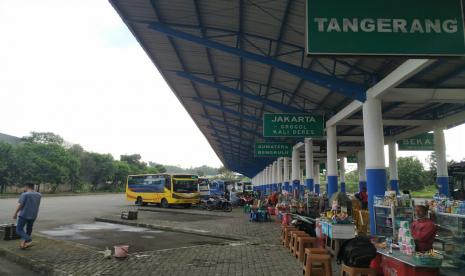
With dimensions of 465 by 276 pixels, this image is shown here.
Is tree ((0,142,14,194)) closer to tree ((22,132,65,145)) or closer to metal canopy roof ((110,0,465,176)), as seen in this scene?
tree ((22,132,65,145))

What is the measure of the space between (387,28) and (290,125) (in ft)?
33.7

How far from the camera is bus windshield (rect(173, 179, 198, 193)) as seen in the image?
27.9 metres

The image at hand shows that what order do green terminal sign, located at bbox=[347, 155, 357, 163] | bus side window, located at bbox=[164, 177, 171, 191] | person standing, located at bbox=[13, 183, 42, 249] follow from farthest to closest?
green terminal sign, located at bbox=[347, 155, 357, 163] → bus side window, located at bbox=[164, 177, 171, 191] → person standing, located at bbox=[13, 183, 42, 249]

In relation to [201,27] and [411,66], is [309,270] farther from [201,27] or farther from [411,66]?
[201,27]

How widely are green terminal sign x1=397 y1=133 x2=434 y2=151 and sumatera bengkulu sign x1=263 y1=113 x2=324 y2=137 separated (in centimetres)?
885

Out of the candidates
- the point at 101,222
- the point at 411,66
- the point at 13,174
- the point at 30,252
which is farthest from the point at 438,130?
the point at 13,174

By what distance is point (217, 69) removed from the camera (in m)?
16.3

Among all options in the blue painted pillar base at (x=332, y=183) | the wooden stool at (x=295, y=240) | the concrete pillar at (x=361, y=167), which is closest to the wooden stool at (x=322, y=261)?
the wooden stool at (x=295, y=240)

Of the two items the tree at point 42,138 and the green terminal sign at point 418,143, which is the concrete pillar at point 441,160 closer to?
the green terminal sign at point 418,143

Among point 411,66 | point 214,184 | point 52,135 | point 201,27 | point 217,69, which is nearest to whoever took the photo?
point 411,66

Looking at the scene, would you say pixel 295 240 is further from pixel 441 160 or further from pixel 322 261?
pixel 441 160

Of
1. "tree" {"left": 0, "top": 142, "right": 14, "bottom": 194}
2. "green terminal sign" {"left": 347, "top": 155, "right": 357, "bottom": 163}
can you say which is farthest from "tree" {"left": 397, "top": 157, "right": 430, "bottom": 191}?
"tree" {"left": 0, "top": 142, "right": 14, "bottom": 194}

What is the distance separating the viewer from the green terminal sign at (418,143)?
21.3 meters

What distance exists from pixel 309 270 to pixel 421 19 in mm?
4218
